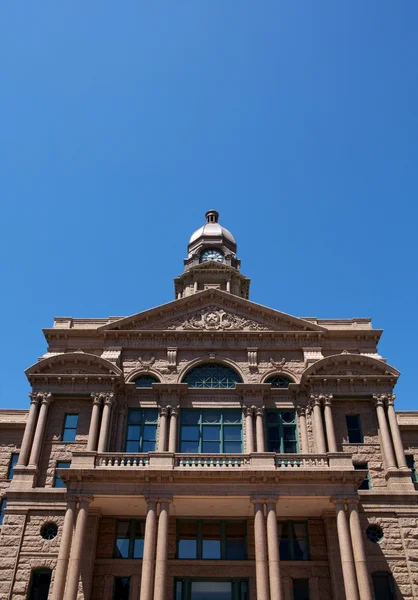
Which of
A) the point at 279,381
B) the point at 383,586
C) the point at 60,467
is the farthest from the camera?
the point at 279,381

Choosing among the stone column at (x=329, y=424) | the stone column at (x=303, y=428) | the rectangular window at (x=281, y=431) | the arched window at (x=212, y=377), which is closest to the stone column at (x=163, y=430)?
the arched window at (x=212, y=377)

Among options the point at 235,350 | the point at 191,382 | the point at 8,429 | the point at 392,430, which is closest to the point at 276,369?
the point at 235,350

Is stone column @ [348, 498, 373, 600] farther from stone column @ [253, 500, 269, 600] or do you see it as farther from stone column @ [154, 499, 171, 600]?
stone column @ [154, 499, 171, 600]

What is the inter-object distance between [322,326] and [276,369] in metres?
4.15

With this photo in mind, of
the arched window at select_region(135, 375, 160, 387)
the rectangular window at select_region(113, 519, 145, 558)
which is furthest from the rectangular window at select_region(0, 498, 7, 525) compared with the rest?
the arched window at select_region(135, 375, 160, 387)

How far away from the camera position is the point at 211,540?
27.4m

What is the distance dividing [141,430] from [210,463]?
6.43 meters

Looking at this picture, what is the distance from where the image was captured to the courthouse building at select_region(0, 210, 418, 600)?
2505cm

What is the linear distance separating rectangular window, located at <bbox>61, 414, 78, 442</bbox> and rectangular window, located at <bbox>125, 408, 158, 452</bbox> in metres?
2.83

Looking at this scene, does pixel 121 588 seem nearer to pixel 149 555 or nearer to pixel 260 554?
pixel 149 555

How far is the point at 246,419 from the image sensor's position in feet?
101

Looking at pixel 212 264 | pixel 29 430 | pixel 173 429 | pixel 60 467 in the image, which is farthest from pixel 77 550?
pixel 212 264

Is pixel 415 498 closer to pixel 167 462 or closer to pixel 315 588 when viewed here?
pixel 315 588

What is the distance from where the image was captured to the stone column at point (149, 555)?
22.6 m
